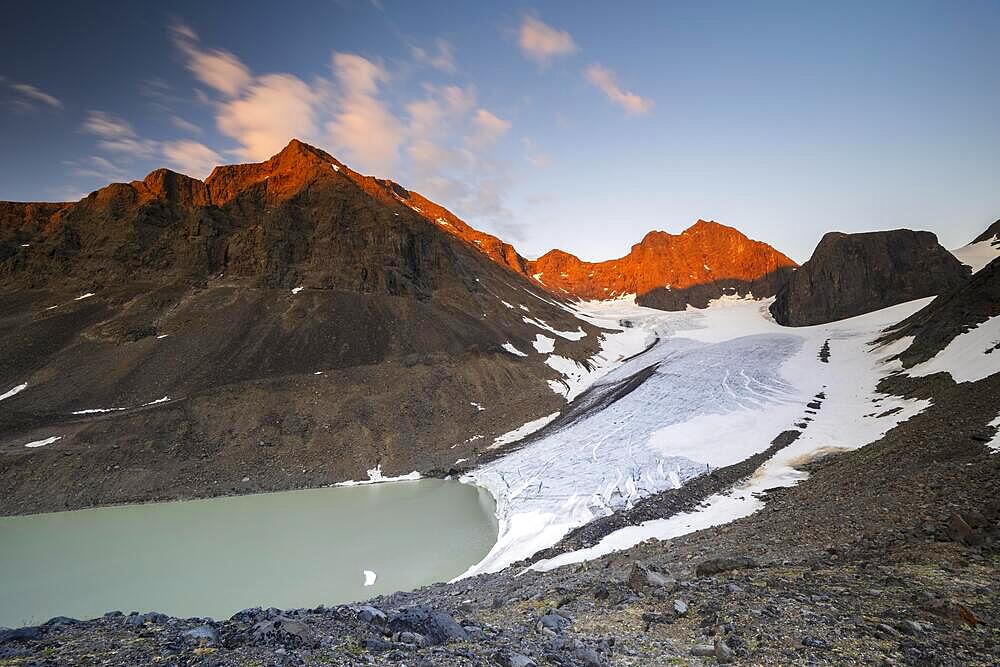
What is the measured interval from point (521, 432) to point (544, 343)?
28956 millimetres

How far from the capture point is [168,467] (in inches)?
1137

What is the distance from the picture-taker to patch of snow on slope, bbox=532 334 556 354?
61.9 m

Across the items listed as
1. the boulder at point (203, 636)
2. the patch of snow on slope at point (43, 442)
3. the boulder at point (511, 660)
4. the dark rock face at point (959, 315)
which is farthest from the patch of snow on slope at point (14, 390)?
the dark rock face at point (959, 315)

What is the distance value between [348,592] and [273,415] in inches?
855

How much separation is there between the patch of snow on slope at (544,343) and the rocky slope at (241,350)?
1360mm

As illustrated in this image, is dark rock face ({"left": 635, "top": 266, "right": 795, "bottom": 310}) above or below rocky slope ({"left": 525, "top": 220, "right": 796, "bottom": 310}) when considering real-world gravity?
below

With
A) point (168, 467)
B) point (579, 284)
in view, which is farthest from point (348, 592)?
point (579, 284)

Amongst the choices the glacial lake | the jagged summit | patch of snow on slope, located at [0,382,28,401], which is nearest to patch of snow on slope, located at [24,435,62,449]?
the glacial lake

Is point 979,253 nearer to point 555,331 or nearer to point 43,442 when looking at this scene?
point 555,331

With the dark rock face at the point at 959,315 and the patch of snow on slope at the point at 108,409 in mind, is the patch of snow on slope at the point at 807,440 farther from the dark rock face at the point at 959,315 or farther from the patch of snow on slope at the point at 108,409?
the patch of snow on slope at the point at 108,409

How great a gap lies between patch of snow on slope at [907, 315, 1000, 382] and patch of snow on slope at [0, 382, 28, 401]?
207 ft

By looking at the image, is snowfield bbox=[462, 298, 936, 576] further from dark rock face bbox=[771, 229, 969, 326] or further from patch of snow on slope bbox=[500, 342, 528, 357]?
dark rock face bbox=[771, 229, 969, 326]

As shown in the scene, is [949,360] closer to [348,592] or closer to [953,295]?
[953,295]

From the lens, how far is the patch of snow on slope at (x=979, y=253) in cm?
8839
